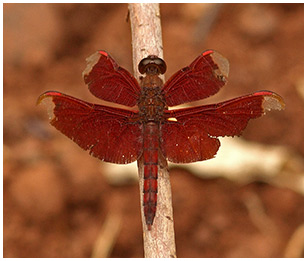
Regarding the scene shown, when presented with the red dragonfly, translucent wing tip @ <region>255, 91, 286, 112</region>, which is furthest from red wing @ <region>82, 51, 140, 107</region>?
translucent wing tip @ <region>255, 91, 286, 112</region>

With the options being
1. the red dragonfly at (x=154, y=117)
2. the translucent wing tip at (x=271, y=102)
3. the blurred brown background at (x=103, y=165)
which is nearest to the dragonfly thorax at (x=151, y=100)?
the red dragonfly at (x=154, y=117)

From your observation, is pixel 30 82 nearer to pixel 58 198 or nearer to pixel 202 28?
pixel 58 198

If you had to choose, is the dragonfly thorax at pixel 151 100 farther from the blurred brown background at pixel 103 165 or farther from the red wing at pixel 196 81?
the blurred brown background at pixel 103 165

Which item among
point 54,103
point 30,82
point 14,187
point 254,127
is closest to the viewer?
point 54,103

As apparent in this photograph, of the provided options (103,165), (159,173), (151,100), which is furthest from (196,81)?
(103,165)

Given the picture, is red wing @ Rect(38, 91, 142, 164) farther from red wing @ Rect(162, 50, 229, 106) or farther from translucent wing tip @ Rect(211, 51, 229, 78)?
translucent wing tip @ Rect(211, 51, 229, 78)

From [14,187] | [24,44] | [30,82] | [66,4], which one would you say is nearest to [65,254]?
[14,187]
